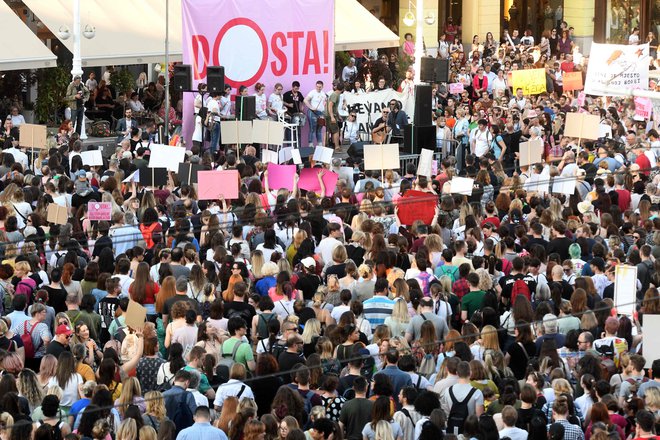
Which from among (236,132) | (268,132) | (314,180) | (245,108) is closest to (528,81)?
(245,108)

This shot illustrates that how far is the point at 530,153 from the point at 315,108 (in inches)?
280

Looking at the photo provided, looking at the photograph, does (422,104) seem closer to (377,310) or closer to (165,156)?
(165,156)

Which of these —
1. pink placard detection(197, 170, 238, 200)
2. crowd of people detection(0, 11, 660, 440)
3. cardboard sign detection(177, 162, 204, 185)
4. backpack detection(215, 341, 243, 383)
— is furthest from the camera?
cardboard sign detection(177, 162, 204, 185)

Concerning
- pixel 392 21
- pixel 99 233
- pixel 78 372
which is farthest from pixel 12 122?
pixel 392 21

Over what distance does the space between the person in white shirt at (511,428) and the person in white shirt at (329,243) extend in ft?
17.7

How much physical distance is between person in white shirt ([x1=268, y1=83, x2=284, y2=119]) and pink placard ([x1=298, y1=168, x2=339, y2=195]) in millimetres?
7071

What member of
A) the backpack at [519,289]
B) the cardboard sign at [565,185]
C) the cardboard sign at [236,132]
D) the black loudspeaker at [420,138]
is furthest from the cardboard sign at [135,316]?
the black loudspeaker at [420,138]

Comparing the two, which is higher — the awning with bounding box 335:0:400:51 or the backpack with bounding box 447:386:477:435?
the awning with bounding box 335:0:400:51

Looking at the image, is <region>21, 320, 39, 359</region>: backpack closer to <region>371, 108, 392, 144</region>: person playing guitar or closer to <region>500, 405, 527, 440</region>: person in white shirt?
<region>500, 405, 527, 440</region>: person in white shirt

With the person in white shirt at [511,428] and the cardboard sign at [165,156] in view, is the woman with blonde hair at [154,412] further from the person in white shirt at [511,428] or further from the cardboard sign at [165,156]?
the cardboard sign at [165,156]

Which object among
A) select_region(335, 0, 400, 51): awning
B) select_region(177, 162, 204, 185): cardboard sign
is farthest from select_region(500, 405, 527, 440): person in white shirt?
select_region(335, 0, 400, 51): awning

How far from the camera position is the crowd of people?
1104 centimetres

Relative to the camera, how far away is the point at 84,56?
29.6m

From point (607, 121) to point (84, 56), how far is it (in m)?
10.6
